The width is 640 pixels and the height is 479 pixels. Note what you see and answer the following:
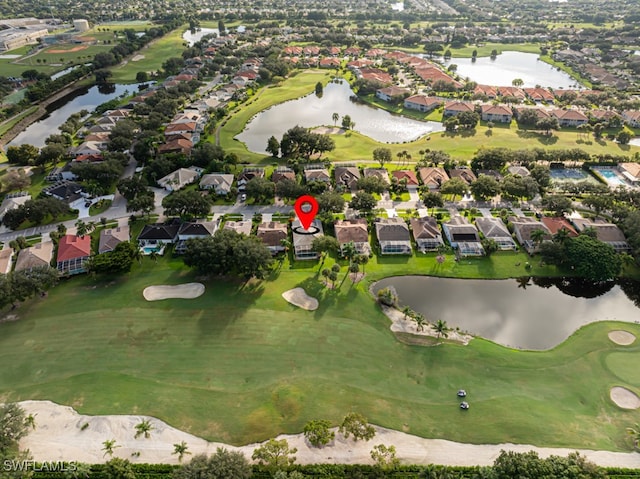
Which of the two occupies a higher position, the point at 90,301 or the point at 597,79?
the point at 597,79

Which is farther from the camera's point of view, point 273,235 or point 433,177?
point 433,177

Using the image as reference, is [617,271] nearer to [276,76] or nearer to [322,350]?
[322,350]

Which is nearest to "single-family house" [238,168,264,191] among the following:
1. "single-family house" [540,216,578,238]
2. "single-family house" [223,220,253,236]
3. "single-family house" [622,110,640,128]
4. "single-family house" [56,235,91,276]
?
"single-family house" [223,220,253,236]

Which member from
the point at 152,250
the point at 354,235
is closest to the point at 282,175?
the point at 354,235

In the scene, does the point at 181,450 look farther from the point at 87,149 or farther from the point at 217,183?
the point at 87,149

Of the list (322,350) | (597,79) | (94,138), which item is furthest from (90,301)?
(597,79)

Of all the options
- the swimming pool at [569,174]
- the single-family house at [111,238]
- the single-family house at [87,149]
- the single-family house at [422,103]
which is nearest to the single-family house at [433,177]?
the swimming pool at [569,174]

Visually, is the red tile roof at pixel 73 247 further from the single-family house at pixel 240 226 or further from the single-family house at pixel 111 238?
the single-family house at pixel 240 226
